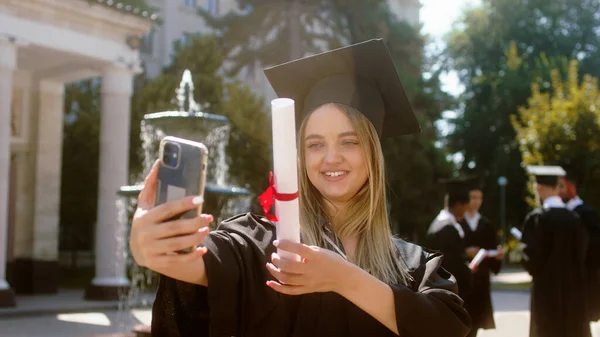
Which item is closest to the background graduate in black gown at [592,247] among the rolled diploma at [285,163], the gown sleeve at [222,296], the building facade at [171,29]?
the gown sleeve at [222,296]

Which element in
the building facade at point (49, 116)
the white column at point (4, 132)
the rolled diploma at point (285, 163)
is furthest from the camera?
the building facade at point (49, 116)

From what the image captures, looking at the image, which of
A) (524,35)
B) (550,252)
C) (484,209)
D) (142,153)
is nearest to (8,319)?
(550,252)

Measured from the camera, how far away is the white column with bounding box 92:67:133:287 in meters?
17.5

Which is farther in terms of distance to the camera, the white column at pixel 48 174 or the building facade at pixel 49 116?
the white column at pixel 48 174

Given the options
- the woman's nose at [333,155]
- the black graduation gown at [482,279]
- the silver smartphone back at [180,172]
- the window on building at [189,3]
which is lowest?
the black graduation gown at [482,279]

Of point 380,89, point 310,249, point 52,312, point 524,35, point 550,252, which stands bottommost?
point 52,312

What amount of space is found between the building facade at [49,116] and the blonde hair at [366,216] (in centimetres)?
1413

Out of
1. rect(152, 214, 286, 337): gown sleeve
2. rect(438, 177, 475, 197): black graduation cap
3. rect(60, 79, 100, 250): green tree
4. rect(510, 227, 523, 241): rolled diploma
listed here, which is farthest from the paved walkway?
rect(152, 214, 286, 337): gown sleeve

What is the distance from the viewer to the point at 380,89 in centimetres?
258

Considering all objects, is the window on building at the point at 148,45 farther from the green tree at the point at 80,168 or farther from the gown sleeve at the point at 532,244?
the gown sleeve at the point at 532,244

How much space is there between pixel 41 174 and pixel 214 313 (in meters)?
18.9

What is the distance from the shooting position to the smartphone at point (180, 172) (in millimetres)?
1452

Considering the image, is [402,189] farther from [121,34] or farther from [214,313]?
[214,313]

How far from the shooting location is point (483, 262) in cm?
839
